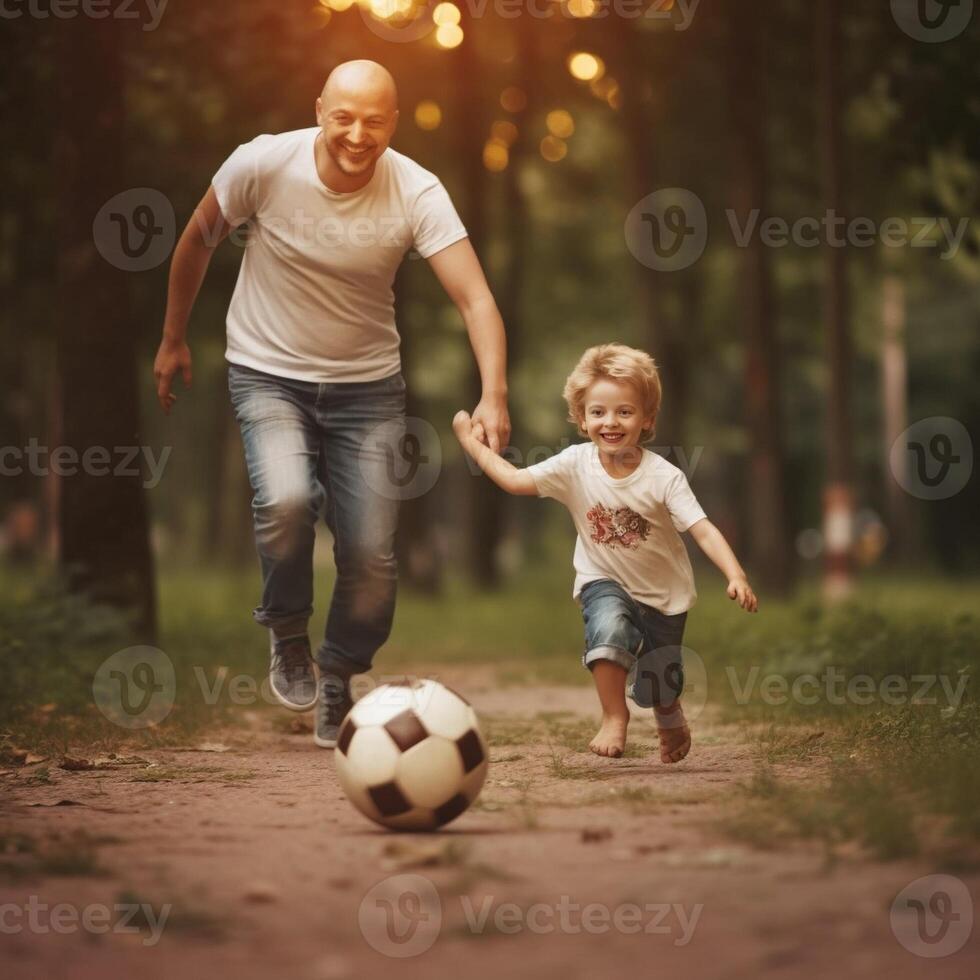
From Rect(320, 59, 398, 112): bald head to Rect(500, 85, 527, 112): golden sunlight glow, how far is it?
17.6 meters

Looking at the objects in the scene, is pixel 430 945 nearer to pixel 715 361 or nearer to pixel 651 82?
pixel 651 82

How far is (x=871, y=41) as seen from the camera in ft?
47.1

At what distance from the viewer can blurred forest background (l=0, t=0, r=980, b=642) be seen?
37.6 ft

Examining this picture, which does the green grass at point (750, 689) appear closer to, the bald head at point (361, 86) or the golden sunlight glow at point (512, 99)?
the bald head at point (361, 86)

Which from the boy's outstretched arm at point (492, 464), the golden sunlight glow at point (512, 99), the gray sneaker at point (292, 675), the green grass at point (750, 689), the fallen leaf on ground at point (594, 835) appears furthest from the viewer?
the golden sunlight glow at point (512, 99)

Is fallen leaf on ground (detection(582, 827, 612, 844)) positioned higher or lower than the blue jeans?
lower

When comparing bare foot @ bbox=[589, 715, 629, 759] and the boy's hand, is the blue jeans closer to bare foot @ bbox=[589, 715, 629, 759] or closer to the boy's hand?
bare foot @ bbox=[589, 715, 629, 759]

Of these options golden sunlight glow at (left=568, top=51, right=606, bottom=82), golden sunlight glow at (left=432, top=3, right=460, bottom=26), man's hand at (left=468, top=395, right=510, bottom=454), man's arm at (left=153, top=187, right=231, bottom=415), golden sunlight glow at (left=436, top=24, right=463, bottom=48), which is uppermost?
golden sunlight glow at (left=568, top=51, right=606, bottom=82)

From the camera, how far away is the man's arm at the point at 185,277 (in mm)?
6887

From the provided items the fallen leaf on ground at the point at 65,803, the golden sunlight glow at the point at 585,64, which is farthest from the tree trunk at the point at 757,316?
the fallen leaf on ground at the point at 65,803

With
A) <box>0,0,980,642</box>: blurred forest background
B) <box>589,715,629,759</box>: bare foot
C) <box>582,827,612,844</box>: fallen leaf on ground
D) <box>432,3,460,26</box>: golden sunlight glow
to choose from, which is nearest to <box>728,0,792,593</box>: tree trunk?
<box>0,0,980,642</box>: blurred forest background

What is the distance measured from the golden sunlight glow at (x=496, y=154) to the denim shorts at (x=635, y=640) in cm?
1893

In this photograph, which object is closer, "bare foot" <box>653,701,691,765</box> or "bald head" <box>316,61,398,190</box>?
"bald head" <box>316,61,398,190</box>

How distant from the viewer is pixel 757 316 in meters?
20.6
